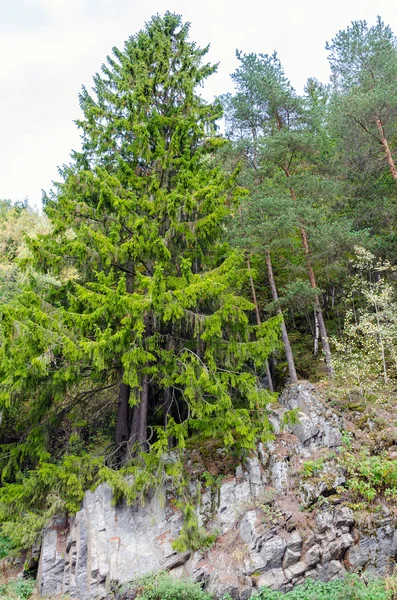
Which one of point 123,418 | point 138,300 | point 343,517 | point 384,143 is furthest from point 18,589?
point 384,143

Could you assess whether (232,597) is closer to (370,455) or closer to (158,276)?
(370,455)

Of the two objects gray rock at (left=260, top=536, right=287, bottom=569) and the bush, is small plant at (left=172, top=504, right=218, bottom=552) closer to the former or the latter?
gray rock at (left=260, top=536, right=287, bottom=569)

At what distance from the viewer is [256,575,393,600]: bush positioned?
Result: 5469mm

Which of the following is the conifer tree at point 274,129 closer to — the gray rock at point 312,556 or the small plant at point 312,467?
the small plant at point 312,467

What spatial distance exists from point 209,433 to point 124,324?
3243 mm

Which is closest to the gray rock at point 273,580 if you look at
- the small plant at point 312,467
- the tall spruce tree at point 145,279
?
the small plant at point 312,467

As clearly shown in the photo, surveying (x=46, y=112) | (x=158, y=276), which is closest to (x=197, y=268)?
(x=158, y=276)

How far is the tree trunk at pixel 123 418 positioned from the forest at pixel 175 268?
0.27ft

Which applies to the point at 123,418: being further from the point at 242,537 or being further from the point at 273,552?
the point at 273,552

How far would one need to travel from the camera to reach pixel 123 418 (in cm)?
921

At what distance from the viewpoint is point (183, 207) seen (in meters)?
8.65

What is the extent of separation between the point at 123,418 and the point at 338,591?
243 inches

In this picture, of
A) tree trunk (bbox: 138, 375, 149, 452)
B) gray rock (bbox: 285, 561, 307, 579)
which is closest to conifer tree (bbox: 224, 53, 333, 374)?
tree trunk (bbox: 138, 375, 149, 452)

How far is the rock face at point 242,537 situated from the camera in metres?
6.13
